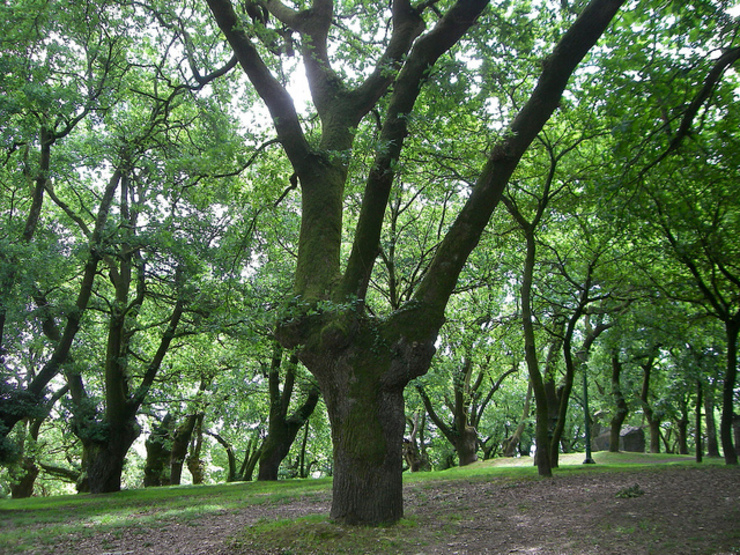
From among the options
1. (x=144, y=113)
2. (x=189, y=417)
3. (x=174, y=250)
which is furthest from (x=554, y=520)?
(x=189, y=417)

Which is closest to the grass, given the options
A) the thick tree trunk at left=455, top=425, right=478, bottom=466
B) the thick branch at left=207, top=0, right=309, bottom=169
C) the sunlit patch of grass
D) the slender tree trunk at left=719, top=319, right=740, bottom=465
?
the sunlit patch of grass

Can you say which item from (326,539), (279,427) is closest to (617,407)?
(279,427)

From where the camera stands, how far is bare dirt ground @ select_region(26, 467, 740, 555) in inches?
211

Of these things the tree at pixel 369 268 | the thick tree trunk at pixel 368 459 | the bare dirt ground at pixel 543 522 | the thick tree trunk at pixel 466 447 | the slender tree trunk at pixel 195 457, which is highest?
the tree at pixel 369 268

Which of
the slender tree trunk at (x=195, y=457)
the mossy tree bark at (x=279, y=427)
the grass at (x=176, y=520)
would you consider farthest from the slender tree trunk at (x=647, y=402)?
the slender tree trunk at (x=195, y=457)

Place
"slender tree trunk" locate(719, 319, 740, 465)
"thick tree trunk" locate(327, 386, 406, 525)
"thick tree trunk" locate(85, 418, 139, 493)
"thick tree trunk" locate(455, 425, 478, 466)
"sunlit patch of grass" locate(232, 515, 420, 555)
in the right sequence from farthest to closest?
"thick tree trunk" locate(455, 425, 478, 466)
"thick tree trunk" locate(85, 418, 139, 493)
"slender tree trunk" locate(719, 319, 740, 465)
"thick tree trunk" locate(327, 386, 406, 525)
"sunlit patch of grass" locate(232, 515, 420, 555)

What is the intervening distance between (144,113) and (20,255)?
270 inches

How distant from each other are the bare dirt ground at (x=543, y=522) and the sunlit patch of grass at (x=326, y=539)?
0.40 ft

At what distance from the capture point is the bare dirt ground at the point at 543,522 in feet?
17.6

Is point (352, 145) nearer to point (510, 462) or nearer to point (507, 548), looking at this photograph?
point (507, 548)

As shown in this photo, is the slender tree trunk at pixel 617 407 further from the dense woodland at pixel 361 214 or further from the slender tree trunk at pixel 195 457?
the slender tree trunk at pixel 195 457

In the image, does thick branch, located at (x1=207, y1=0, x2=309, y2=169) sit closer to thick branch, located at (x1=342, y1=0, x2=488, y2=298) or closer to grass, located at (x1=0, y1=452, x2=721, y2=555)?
thick branch, located at (x1=342, y1=0, x2=488, y2=298)

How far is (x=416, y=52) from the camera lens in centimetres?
683

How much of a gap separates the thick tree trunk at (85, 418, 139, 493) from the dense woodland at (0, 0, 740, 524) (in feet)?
0.21
